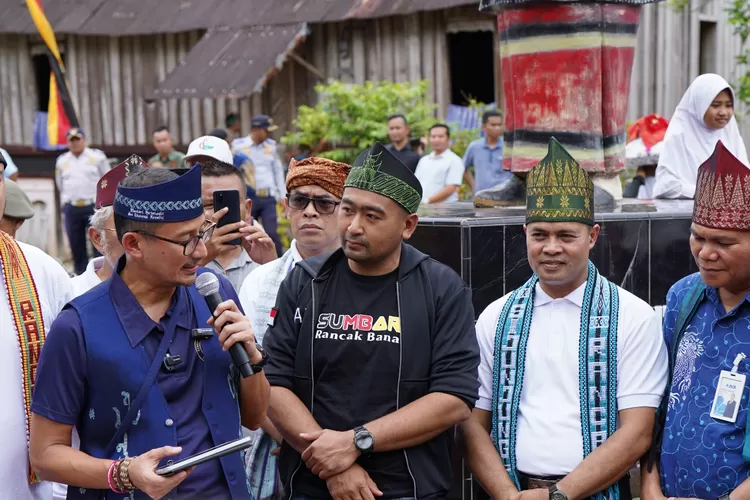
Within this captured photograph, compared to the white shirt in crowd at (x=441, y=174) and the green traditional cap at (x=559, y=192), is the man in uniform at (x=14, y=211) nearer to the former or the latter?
the green traditional cap at (x=559, y=192)

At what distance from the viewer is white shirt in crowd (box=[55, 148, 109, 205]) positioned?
44.0 ft

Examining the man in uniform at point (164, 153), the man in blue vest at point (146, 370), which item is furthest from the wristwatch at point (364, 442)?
the man in uniform at point (164, 153)

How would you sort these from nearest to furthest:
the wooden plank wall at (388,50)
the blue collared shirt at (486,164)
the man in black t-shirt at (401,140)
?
1. the blue collared shirt at (486,164)
2. the man in black t-shirt at (401,140)
3. the wooden plank wall at (388,50)

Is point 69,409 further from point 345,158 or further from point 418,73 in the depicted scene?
point 418,73

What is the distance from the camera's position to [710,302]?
11.2 ft

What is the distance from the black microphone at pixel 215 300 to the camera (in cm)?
281

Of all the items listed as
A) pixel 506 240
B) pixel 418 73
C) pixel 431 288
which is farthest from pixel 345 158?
pixel 431 288

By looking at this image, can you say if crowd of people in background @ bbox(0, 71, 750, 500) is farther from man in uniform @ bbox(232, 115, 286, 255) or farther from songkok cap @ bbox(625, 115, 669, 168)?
man in uniform @ bbox(232, 115, 286, 255)

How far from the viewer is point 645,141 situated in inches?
383

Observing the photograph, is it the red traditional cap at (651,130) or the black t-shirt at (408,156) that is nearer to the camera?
the red traditional cap at (651,130)

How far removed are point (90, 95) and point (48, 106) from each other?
3.06 ft

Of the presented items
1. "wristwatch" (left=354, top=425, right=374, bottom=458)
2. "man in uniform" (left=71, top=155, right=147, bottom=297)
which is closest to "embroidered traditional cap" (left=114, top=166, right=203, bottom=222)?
"wristwatch" (left=354, top=425, right=374, bottom=458)

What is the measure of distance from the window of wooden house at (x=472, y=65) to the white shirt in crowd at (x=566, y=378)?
11.6 metres

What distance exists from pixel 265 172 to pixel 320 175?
790 centimetres
